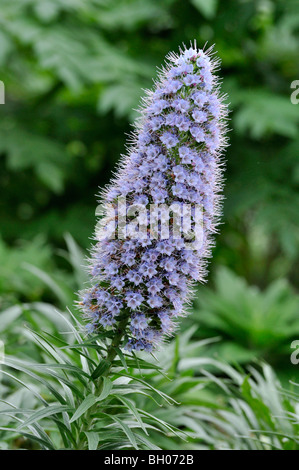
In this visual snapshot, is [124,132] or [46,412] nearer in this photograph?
[46,412]

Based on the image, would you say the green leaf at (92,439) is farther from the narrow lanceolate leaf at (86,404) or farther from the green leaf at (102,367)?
the green leaf at (102,367)

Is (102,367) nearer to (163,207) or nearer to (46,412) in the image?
(46,412)

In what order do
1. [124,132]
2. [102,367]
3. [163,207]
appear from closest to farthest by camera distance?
[163,207] < [102,367] < [124,132]

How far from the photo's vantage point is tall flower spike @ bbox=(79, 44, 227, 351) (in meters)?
2.11

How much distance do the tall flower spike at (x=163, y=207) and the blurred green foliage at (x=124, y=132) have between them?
1757 millimetres

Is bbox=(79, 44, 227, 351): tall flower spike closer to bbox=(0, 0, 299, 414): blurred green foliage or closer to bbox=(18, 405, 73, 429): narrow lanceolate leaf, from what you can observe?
bbox=(18, 405, 73, 429): narrow lanceolate leaf

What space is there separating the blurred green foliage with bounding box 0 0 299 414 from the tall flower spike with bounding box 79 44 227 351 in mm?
1757

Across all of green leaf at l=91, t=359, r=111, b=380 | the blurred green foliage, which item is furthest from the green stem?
the blurred green foliage

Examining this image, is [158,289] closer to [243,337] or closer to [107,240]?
[107,240]

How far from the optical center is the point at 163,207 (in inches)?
83.4

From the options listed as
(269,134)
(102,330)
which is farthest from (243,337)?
(102,330)

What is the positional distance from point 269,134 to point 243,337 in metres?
2.63

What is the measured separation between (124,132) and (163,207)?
12.9 ft

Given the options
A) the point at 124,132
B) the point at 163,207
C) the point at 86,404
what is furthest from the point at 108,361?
the point at 124,132
